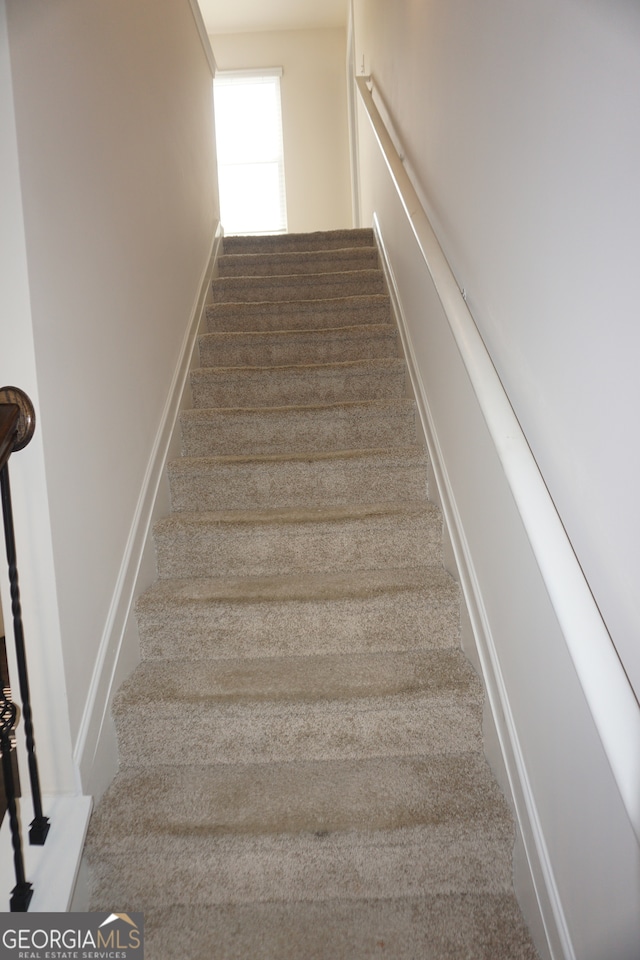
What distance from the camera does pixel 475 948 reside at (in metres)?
1.14

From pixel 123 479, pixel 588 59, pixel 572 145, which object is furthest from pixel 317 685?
pixel 588 59

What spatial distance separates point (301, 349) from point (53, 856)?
2210 millimetres

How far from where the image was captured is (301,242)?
3.97 m

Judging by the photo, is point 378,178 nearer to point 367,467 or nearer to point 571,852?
point 367,467

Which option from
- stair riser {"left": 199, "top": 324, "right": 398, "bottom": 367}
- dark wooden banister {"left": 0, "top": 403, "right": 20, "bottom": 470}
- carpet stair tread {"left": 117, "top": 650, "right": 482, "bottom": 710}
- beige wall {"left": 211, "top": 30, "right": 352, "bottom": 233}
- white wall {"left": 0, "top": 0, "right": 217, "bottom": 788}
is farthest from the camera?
beige wall {"left": 211, "top": 30, "right": 352, "bottom": 233}

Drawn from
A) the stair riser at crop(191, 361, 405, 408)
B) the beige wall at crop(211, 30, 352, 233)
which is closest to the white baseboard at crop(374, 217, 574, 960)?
the stair riser at crop(191, 361, 405, 408)

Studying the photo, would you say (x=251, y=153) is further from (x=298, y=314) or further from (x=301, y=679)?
(x=301, y=679)

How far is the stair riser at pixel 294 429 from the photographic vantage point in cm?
240

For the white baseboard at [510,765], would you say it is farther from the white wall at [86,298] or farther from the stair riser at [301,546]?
the white wall at [86,298]

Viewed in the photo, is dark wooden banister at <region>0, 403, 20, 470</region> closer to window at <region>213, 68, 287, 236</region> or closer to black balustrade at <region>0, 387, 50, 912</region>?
black balustrade at <region>0, 387, 50, 912</region>

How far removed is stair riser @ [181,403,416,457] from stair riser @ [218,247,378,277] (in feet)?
5.16

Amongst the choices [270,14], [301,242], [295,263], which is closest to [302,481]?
[295,263]

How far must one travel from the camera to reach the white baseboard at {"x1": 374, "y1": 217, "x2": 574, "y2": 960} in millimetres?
1102

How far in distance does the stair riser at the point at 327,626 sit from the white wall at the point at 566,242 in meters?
0.70
